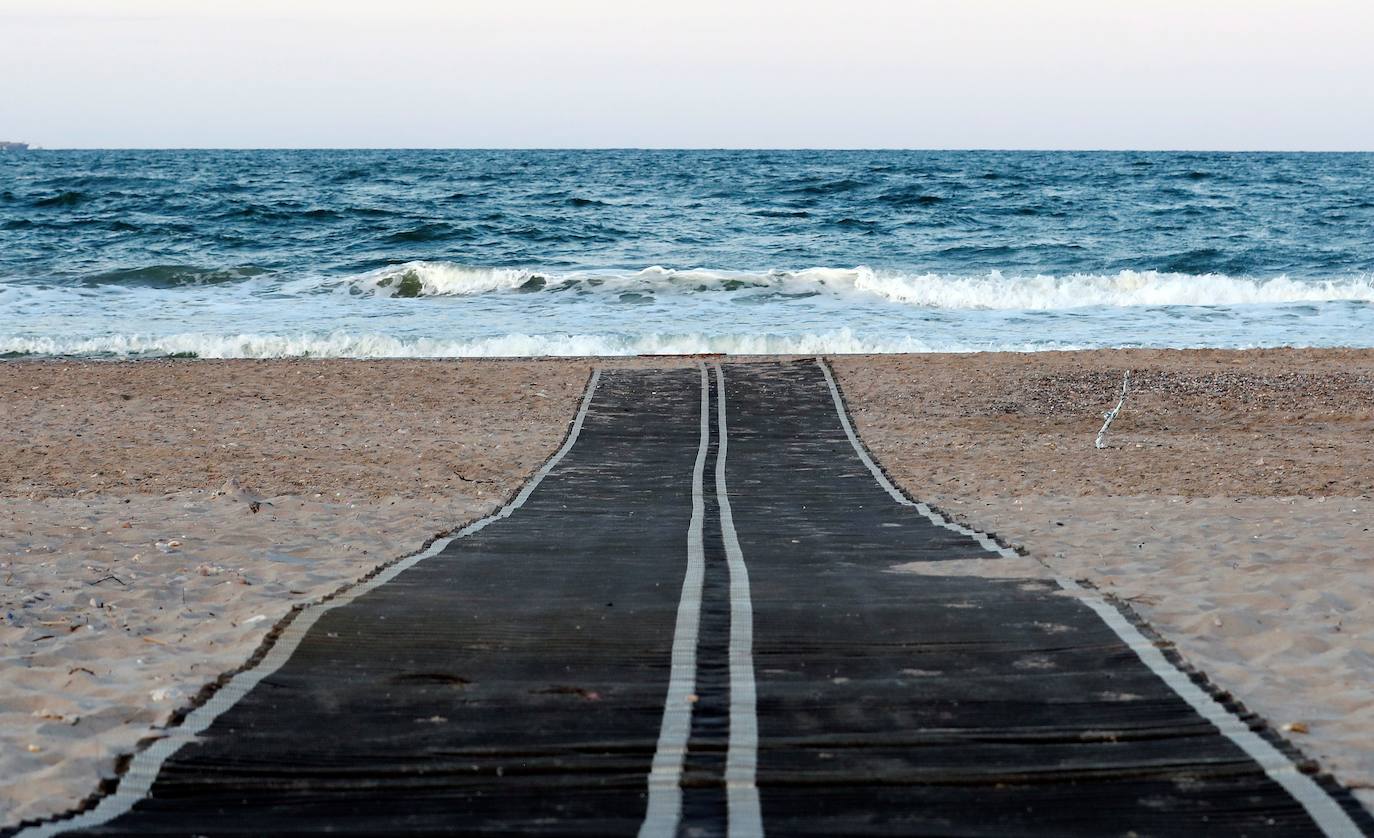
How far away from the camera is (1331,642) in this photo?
4.86 meters

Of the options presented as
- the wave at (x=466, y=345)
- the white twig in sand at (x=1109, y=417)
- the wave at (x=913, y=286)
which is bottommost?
the wave at (x=466, y=345)

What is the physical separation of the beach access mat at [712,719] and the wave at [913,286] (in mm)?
18871

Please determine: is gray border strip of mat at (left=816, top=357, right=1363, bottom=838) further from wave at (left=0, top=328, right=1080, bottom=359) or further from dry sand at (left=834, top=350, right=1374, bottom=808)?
wave at (left=0, top=328, right=1080, bottom=359)

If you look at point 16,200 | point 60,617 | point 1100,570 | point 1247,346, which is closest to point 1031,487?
point 1100,570

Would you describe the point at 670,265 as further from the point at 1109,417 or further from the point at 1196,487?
the point at 1196,487

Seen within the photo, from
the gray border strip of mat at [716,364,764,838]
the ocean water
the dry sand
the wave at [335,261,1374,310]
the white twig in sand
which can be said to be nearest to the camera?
the gray border strip of mat at [716,364,764,838]

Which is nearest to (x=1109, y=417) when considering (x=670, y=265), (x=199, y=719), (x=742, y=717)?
(x=742, y=717)

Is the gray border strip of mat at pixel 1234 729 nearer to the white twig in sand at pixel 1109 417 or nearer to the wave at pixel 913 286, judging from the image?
the white twig in sand at pixel 1109 417

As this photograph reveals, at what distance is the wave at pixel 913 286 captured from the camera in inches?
964

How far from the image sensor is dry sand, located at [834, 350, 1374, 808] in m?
4.65

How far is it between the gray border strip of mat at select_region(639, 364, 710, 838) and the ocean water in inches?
513

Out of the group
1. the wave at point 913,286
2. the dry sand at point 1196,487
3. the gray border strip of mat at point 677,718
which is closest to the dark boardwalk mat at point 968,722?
the gray border strip of mat at point 677,718

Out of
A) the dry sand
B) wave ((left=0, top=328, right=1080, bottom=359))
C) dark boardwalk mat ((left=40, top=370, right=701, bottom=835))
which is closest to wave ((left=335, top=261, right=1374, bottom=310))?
wave ((left=0, top=328, right=1080, bottom=359))

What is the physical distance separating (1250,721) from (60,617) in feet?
14.9
